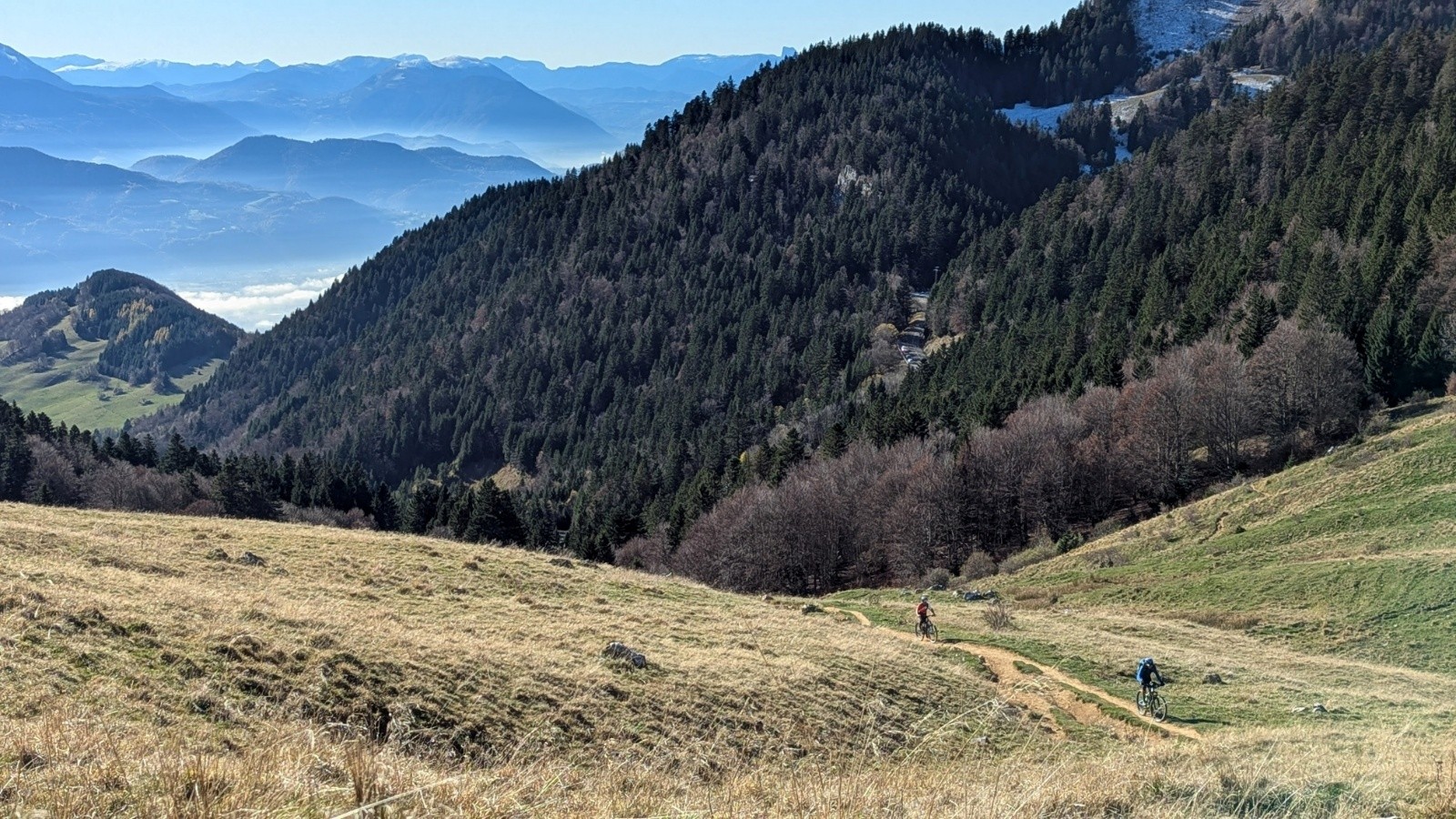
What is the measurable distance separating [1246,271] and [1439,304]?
30.6 meters

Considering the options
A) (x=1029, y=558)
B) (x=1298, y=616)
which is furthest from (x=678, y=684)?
(x=1029, y=558)

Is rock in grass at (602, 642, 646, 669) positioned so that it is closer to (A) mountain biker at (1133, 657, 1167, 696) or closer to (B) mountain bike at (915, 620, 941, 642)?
(A) mountain biker at (1133, 657, 1167, 696)

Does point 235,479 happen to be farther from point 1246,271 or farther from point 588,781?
point 1246,271

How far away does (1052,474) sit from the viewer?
70.5 meters

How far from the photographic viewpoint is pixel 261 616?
57.9 feet

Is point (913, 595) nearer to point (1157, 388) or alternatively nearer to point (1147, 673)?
point (1147, 673)

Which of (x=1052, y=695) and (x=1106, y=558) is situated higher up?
(x=1052, y=695)

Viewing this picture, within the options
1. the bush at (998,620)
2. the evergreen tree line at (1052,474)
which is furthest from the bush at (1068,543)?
the bush at (998,620)

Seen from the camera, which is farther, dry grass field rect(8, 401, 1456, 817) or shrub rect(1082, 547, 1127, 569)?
shrub rect(1082, 547, 1127, 569)

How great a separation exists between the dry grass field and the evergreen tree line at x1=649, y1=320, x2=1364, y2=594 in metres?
21.9

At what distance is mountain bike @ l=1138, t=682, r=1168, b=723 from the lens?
857 inches

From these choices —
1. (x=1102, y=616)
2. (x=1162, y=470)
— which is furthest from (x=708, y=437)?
(x=1102, y=616)

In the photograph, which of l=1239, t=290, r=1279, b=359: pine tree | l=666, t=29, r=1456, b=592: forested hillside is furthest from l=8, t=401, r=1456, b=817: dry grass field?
l=1239, t=290, r=1279, b=359: pine tree

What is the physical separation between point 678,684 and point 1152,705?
1289 centimetres
